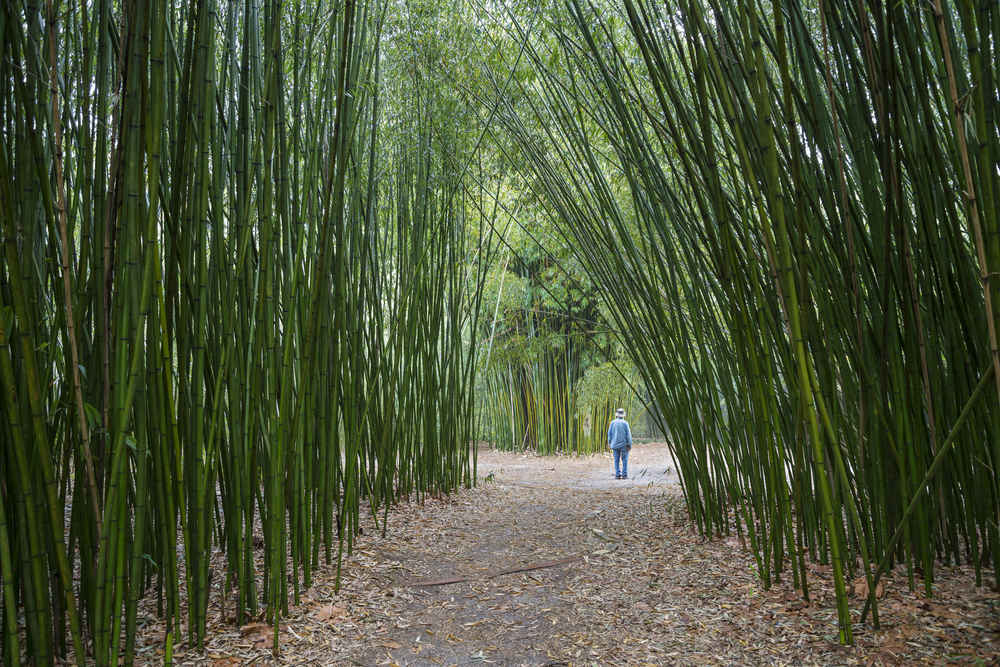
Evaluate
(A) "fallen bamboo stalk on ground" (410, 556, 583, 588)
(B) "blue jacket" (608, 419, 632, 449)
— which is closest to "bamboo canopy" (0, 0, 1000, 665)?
(A) "fallen bamboo stalk on ground" (410, 556, 583, 588)

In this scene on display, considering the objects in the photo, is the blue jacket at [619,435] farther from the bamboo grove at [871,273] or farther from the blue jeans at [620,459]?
the bamboo grove at [871,273]

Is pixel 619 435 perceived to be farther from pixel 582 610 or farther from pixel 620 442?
pixel 582 610

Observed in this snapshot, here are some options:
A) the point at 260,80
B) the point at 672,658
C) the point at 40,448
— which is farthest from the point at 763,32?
the point at 40,448

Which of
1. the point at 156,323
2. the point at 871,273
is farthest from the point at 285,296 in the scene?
the point at 871,273

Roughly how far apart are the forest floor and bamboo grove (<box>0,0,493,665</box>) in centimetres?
17

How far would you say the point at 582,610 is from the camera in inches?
80.2

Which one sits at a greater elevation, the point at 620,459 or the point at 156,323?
the point at 156,323

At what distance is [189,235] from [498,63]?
8.76ft

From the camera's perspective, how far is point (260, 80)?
5.82 feet

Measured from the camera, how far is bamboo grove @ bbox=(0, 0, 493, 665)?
123cm

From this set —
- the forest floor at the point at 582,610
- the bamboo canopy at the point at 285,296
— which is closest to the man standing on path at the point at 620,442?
the forest floor at the point at 582,610

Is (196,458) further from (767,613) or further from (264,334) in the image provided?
(767,613)

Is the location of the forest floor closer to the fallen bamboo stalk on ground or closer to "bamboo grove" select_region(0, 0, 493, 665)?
the fallen bamboo stalk on ground

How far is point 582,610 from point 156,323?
4.91 ft
